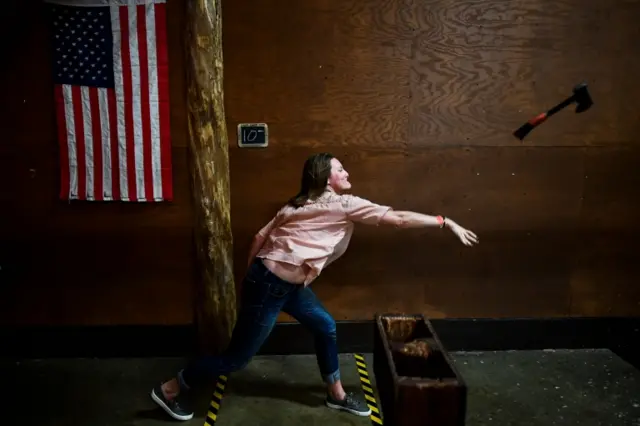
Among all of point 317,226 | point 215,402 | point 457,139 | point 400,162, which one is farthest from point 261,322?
point 457,139

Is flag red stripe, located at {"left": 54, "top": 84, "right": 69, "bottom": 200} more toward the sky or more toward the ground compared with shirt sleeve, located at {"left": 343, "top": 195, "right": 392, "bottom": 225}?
more toward the sky

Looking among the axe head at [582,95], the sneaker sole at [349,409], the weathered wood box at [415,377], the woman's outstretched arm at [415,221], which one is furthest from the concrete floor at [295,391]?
the axe head at [582,95]

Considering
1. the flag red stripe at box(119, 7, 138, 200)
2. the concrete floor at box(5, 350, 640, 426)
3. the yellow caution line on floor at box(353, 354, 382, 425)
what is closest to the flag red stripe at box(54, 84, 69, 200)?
the flag red stripe at box(119, 7, 138, 200)

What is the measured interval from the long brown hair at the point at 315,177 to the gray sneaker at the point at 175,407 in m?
1.68

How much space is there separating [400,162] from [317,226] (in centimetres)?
135

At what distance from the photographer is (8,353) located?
179 inches

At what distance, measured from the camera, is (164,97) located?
4.16 meters

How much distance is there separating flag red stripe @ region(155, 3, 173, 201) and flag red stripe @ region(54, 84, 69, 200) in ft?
2.60

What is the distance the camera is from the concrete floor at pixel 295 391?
372cm

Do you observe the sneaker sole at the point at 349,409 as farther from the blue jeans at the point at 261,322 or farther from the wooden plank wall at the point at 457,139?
the wooden plank wall at the point at 457,139

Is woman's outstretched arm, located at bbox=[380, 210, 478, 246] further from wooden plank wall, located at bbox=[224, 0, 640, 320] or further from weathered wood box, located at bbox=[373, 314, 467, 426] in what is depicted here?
wooden plank wall, located at bbox=[224, 0, 640, 320]

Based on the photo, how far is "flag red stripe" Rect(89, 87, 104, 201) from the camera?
4.15m

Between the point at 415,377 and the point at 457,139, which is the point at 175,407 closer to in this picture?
the point at 415,377

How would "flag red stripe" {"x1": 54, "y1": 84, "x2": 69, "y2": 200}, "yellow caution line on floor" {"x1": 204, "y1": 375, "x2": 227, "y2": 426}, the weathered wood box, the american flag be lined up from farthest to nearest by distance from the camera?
"flag red stripe" {"x1": 54, "y1": 84, "x2": 69, "y2": 200} → the american flag → "yellow caution line on floor" {"x1": 204, "y1": 375, "x2": 227, "y2": 426} → the weathered wood box
